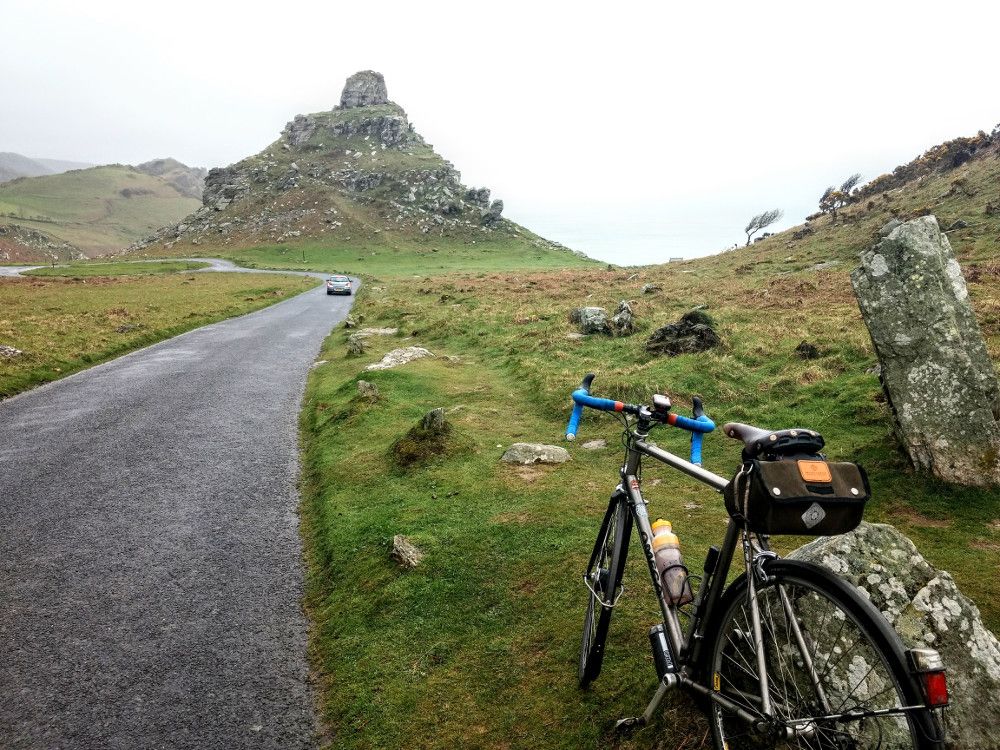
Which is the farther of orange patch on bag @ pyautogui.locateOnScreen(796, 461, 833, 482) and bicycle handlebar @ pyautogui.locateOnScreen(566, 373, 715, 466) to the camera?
bicycle handlebar @ pyautogui.locateOnScreen(566, 373, 715, 466)

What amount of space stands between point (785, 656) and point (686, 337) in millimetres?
16357

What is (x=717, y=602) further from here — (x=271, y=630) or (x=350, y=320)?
(x=350, y=320)

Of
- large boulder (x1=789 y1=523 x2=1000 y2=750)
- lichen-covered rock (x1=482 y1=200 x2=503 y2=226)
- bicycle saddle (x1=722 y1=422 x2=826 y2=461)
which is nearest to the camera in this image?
bicycle saddle (x1=722 y1=422 x2=826 y2=461)

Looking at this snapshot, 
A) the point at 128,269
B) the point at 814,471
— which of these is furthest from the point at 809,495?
the point at 128,269

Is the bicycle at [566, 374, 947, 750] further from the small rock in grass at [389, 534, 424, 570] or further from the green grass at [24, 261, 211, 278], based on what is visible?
the green grass at [24, 261, 211, 278]

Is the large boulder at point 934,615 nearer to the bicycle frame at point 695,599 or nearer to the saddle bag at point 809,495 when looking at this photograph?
the bicycle frame at point 695,599

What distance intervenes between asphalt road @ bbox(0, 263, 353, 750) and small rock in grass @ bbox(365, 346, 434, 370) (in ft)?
16.8

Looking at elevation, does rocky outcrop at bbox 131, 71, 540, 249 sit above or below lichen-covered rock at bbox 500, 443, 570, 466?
above

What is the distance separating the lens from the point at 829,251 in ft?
142

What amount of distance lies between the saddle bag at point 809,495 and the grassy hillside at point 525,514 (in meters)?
2.27

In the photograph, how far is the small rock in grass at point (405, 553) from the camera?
317 inches

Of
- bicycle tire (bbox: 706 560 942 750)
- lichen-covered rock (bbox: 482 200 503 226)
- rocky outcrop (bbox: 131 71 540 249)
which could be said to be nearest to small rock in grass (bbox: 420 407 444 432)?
bicycle tire (bbox: 706 560 942 750)

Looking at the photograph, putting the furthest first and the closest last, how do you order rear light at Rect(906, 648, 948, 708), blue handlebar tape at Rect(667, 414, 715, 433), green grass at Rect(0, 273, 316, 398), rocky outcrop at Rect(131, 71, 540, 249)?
rocky outcrop at Rect(131, 71, 540, 249), green grass at Rect(0, 273, 316, 398), blue handlebar tape at Rect(667, 414, 715, 433), rear light at Rect(906, 648, 948, 708)

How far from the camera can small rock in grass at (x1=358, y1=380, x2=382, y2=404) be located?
16.7 metres
